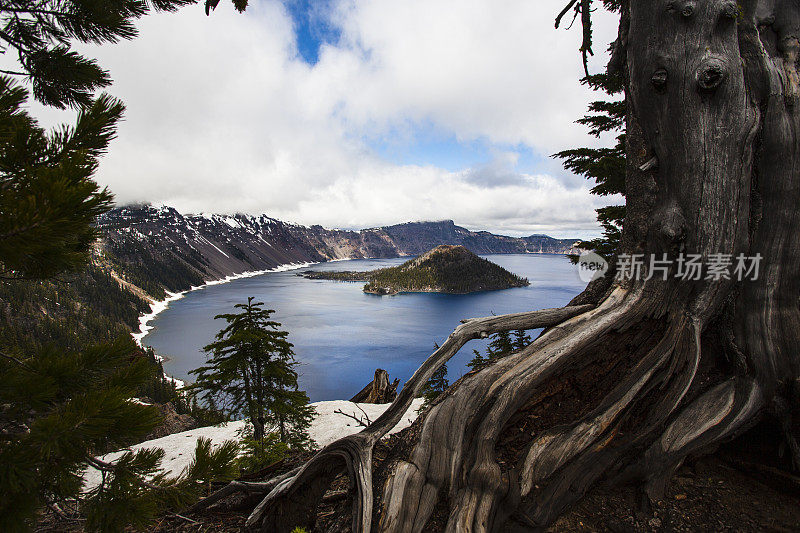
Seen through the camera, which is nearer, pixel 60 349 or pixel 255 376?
pixel 60 349

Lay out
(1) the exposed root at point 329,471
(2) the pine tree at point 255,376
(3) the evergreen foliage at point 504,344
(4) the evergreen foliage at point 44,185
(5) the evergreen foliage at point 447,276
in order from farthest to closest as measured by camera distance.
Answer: (5) the evergreen foliage at point 447,276
(2) the pine tree at point 255,376
(3) the evergreen foliage at point 504,344
(1) the exposed root at point 329,471
(4) the evergreen foliage at point 44,185

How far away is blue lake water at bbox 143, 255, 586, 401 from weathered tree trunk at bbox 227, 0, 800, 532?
25.3 metres

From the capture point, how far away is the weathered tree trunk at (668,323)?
Answer: 114 inches

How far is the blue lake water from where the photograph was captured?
2179 inches

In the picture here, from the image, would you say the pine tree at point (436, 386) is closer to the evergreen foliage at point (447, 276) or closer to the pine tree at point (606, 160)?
the pine tree at point (606, 160)

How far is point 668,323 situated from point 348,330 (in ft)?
268

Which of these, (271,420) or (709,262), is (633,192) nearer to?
(709,262)

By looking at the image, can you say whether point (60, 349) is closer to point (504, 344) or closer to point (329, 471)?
point (329, 471)

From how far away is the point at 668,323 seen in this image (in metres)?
3.38

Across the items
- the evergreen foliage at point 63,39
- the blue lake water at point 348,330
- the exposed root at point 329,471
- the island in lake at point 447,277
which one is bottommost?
the blue lake water at point 348,330

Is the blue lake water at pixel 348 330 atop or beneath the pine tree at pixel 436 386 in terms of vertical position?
beneath

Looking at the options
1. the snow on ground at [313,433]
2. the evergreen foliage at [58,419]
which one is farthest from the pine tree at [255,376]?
the evergreen foliage at [58,419]

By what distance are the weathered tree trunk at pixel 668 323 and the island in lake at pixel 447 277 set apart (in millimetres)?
143641

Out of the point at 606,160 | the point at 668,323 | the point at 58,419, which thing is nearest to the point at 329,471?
the point at 58,419
